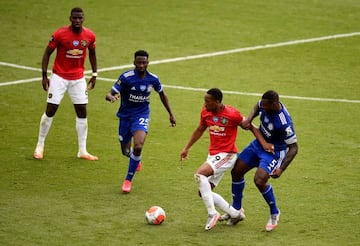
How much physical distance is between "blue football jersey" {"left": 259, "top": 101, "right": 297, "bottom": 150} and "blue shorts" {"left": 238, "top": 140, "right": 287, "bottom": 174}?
0.16 meters

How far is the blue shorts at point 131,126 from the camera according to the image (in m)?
16.2

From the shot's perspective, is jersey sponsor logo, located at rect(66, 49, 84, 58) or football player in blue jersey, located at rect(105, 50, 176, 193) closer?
football player in blue jersey, located at rect(105, 50, 176, 193)

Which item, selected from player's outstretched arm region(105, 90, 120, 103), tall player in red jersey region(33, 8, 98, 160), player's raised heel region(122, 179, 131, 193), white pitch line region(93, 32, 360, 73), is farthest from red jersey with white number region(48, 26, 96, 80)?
Result: white pitch line region(93, 32, 360, 73)

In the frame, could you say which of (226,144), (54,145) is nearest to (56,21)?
(54,145)

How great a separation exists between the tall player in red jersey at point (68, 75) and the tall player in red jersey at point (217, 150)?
13.4 ft

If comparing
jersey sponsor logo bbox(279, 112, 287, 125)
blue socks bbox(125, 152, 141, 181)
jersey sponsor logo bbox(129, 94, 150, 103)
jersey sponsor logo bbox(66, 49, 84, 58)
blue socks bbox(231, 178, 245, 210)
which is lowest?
blue socks bbox(125, 152, 141, 181)

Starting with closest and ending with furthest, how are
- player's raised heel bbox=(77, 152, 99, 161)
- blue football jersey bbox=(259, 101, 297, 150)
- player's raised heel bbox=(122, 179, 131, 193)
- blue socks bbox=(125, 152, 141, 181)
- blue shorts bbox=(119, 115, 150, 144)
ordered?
1. blue football jersey bbox=(259, 101, 297, 150)
2. player's raised heel bbox=(122, 179, 131, 193)
3. blue socks bbox=(125, 152, 141, 181)
4. blue shorts bbox=(119, 115, 150, 144)
5. player's raised heel bbox=(77, 152, 99, 161)

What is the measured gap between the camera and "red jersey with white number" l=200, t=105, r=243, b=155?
14.2 metres

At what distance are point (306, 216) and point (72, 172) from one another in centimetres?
482

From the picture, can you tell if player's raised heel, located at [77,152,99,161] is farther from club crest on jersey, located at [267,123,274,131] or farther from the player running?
club crest on jersey, located at [267,123,274,131]

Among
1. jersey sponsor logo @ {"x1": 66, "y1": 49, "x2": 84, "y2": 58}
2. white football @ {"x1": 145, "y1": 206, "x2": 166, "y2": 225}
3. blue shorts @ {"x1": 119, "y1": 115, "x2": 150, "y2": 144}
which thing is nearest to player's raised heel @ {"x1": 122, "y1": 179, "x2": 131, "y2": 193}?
blue shorts @ {"x1": 119, "y1": 115, "x2": 150, "y2": 144}

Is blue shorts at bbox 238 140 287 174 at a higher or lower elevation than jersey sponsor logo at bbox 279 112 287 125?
lower

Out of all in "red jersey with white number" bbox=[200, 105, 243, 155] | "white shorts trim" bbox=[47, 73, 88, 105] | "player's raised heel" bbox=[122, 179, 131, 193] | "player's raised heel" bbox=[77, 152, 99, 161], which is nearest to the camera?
"red jersey with white number" bbox=[200, 105, 243, 155]

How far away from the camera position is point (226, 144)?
1429cm
